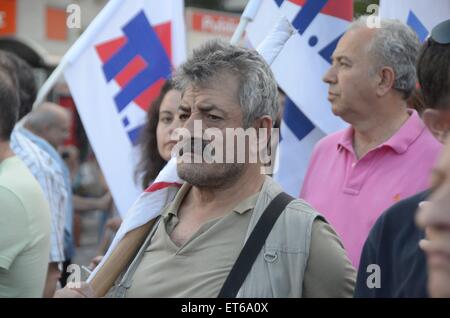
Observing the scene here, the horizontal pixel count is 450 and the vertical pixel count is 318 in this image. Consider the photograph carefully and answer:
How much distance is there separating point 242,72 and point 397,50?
3.21ft

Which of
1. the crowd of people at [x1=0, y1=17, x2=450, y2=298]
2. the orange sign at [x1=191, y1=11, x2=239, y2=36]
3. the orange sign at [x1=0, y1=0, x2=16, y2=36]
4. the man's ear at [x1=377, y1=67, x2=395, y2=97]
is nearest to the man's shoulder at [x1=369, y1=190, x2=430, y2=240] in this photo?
the crowd of people at [x1=0, y1=17, x2=450, y2=298]

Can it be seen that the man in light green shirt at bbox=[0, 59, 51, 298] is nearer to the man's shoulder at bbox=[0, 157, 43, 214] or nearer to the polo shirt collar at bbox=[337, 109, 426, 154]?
the man's shoulder at bbox=[0, 157, 43, 214]

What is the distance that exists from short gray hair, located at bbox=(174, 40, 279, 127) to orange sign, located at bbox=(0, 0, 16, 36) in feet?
41.6

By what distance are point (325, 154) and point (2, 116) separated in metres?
1.35

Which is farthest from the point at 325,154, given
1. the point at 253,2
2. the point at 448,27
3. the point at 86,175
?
the point at 86,175

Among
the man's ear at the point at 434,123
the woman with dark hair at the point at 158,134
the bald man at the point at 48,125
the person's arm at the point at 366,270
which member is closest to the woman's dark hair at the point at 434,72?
the man's ear at the point at 434,123

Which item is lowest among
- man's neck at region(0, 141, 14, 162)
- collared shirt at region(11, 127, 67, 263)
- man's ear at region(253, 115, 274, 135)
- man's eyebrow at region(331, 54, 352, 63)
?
collared shirt at region(11, 127, 67, 263)

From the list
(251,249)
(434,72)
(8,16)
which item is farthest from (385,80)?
(8,16)

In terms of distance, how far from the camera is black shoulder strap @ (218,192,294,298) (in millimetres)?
2334

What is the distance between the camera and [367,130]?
10.8 ft

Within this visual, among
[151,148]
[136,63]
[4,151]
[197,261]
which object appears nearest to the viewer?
[197,261]

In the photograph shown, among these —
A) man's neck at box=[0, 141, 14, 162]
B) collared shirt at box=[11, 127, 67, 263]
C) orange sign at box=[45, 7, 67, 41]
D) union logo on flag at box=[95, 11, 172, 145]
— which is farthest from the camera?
orange sign at box=[45, 7, 67, 41]

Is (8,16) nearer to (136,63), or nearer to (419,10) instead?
(136,63)
